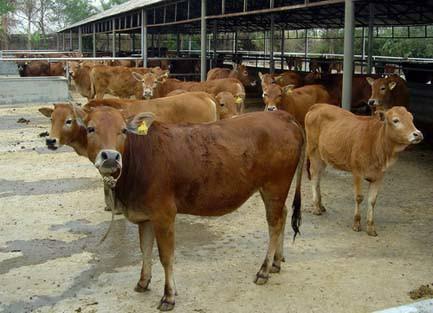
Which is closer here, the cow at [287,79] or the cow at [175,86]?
the cow at [175,86]

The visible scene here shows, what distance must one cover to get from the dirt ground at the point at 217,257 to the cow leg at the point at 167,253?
12cm

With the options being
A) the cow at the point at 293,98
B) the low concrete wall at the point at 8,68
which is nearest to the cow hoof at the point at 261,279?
the cow at the point at 293,98

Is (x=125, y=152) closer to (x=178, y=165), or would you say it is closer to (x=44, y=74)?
(x=178, y=165)

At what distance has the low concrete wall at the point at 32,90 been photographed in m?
19.4

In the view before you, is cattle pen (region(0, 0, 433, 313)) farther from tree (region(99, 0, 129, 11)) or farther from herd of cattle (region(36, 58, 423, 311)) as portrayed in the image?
tree (region(99, 0, 129, 11))

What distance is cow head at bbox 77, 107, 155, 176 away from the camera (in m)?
4.24

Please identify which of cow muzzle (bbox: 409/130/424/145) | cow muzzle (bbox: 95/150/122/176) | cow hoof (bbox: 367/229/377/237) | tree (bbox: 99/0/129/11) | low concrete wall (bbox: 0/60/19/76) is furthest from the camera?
tree (bbox: 99/0/129/11)

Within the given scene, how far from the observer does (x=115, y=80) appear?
646 inches

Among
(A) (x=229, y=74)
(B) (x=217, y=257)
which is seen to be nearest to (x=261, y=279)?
(B) (x=217, y=257)

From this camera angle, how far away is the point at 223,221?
7.20 meters

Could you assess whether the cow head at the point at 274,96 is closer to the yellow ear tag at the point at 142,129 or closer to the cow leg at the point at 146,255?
the cow leg at the point at 146,255

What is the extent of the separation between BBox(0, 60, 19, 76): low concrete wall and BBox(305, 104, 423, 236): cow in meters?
27.6

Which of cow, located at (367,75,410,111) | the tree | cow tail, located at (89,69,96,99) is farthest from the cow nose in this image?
the tree

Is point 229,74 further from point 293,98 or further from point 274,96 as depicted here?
point 274,96
